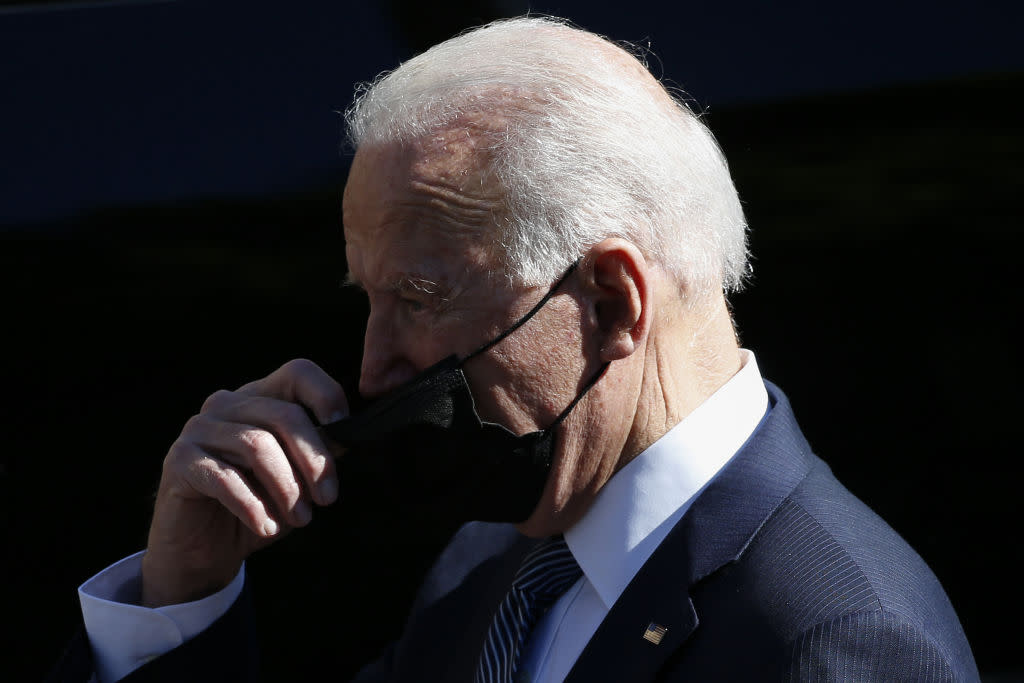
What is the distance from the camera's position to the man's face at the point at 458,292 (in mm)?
1814

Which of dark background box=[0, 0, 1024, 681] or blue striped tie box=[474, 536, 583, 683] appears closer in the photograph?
blue striped tie box=[474, 536, 583, 683]

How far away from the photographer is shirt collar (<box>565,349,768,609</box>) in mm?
1875

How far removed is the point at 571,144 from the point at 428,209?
242 mm

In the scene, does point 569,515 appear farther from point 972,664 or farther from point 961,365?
point 961,365

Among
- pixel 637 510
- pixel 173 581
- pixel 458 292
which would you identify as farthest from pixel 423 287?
pixel 173 581

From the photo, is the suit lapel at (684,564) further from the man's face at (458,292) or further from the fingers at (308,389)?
the fingers at (308,389)

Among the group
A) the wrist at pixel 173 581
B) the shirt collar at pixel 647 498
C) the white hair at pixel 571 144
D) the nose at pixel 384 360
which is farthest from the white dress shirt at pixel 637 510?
the wrist at pixel 173 581

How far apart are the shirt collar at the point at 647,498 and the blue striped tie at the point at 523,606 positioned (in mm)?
102

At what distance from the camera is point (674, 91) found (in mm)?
2516

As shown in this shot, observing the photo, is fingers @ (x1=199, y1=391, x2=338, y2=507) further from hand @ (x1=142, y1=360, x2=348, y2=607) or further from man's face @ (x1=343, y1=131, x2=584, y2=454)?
man's face @ (x1=343, y1=131, x2=584, y2=454)

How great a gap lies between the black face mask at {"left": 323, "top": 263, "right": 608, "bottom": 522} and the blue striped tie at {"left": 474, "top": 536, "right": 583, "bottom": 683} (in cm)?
15

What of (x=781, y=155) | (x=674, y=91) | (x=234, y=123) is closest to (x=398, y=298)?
(x=234, y=123)

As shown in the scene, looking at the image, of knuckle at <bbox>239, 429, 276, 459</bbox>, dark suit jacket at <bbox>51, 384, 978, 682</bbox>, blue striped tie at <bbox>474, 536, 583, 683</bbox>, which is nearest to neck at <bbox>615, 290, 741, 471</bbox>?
dark suit jacket at <bbox>51, 384, 978, 682</bbox>

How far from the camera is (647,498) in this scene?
1883 millimetres
